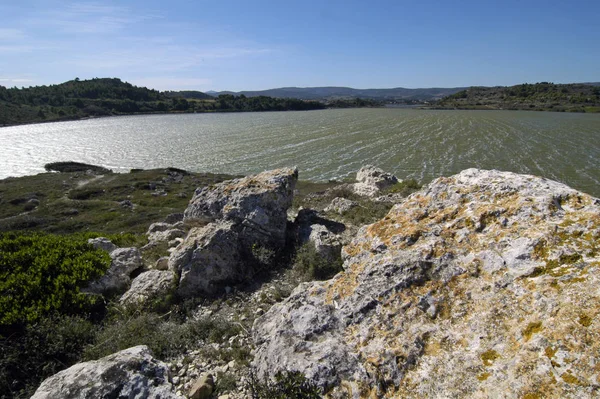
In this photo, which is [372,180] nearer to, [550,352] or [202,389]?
[202,389]

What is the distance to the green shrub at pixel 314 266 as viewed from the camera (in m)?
8.84

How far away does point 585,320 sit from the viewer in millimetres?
3572

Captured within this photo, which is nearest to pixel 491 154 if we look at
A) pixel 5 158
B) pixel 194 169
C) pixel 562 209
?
pixel 194 169

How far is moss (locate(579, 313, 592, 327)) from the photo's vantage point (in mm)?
3531

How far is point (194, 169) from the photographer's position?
61.4m

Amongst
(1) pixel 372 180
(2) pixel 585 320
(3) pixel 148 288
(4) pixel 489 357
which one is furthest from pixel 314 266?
(1) pixel 372 180

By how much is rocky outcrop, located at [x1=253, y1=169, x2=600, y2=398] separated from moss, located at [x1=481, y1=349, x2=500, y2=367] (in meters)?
0.01

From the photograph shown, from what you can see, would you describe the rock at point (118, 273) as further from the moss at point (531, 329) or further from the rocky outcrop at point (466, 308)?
the moss at point (531, 329)

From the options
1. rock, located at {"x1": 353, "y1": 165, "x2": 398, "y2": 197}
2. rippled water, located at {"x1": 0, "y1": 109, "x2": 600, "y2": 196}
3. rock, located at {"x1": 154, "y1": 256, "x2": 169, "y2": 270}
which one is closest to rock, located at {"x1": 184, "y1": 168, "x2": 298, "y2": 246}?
rock, located at {"x1": 154, "y1": 256, "x2": 169, "y2": 270}

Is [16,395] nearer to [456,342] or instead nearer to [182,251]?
[182,251]

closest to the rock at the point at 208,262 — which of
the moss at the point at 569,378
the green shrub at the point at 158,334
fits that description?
the green shrub at the point at 158,334

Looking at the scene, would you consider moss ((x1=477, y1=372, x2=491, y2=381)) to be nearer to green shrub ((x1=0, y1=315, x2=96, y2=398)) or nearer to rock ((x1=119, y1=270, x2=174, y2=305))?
green shrub ((x1=0, y1=315, x2=96, y2=398))

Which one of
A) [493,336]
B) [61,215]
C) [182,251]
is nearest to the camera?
[493,336]

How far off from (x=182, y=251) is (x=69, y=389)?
4943 millimetres
